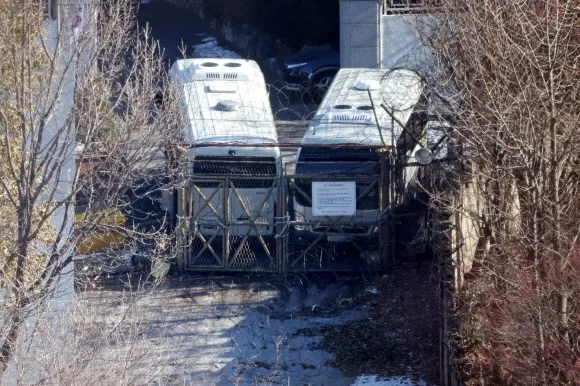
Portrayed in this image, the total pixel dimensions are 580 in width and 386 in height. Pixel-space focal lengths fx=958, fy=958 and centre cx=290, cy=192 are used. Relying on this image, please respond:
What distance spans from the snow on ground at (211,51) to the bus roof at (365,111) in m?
16.2

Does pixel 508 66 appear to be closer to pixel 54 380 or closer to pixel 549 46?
pixel 549 46

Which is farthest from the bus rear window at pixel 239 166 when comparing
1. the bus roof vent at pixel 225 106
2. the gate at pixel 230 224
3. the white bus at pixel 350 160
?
the bus roof vent at pixel 225 106

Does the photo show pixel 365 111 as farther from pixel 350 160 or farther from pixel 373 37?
pixel 373 37

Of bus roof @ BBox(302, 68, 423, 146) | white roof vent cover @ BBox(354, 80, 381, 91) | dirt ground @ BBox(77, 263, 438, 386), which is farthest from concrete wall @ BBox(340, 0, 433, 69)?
dirt ground @ BBox(77, 263, 438, 386)

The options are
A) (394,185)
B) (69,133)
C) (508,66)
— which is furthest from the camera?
(394,185)

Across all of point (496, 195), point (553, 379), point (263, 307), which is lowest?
point (263, 307)

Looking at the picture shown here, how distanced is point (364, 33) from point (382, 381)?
1297 centimetres

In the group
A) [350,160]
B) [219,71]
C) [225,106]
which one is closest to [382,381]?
Result: [350,160]

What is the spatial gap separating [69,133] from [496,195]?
5.29 m

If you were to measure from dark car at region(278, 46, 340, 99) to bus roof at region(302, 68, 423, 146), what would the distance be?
8013mm

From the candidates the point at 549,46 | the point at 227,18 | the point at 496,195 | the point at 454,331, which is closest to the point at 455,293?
the point at 454,331

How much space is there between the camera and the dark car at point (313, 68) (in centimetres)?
2681

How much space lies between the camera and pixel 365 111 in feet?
56.4

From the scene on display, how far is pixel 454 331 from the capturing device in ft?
37.9
